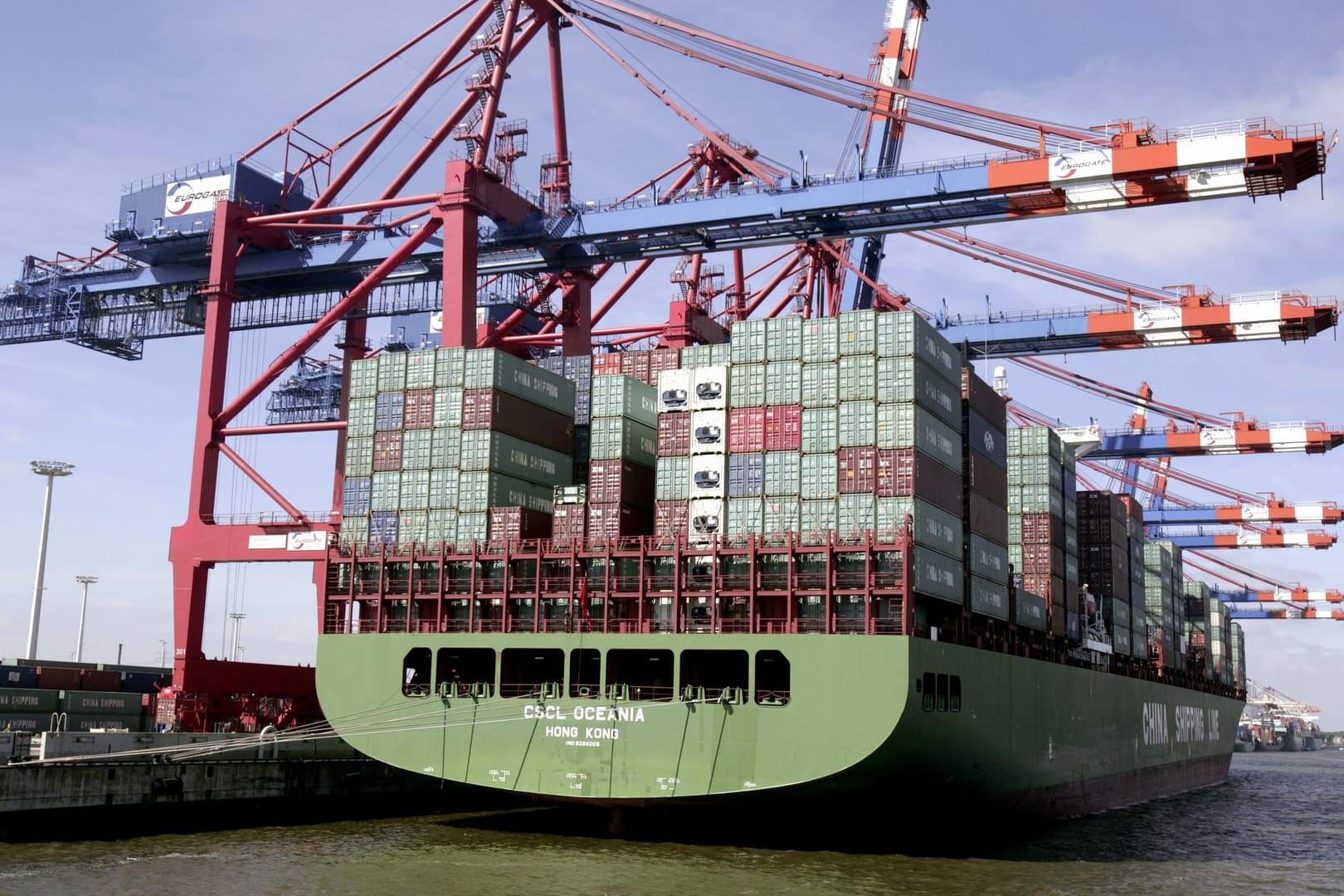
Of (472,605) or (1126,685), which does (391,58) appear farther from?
(1126,685)

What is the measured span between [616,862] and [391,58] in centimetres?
3026

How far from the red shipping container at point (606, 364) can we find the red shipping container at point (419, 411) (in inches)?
244

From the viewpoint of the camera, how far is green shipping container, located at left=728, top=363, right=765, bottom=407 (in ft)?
114

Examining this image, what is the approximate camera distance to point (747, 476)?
33969 millimetres

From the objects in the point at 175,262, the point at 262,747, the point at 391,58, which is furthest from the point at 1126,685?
the point at 175,262

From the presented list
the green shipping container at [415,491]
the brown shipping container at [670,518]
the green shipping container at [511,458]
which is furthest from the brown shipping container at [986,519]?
the green shipping container at [415,491]

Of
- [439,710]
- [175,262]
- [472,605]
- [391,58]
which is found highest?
[391,58]

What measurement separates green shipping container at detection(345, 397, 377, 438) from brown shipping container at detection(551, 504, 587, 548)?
6.39 meters

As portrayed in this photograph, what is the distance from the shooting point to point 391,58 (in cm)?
4659

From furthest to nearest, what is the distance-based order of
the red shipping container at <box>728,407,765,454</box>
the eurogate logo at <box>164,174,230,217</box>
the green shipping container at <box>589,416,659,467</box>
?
the eurogate logo at <box>164,174,230,217</box> → the green shipping container at <box>589,416,659,467</box> → the red shipping container at <box>728,407,765,454</box>

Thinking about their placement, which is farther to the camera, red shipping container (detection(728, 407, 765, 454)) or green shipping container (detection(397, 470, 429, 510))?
green shipping container (detection(397, 470, 429, 510))

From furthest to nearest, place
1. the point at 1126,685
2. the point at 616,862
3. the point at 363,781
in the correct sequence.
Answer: the point at 1126,685, the point at 363,781, the point at 616,862

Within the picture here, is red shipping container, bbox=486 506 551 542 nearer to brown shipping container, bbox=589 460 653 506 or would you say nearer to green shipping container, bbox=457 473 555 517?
green shipping container, bbox=457 473 555 517

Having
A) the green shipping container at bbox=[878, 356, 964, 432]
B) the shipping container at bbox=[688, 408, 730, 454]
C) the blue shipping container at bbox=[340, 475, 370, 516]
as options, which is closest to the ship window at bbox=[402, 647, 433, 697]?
the blue shipping container at bbox=[340, 475, 370, 516]
